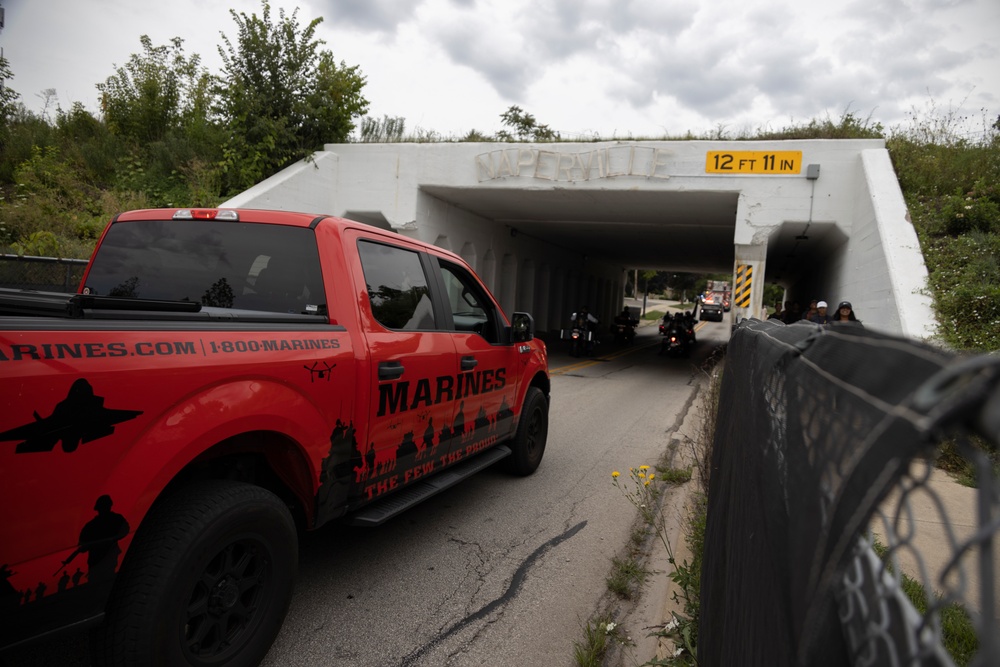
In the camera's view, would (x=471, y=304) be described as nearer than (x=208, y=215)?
No

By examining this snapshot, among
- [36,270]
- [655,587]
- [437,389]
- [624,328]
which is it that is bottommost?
[655,587]

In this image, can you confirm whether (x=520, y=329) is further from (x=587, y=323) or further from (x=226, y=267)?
(x=587, y=323)

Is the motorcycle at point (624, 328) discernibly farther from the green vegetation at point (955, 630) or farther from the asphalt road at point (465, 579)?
the green vegetation at point (955, 630)

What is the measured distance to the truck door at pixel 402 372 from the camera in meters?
3.51

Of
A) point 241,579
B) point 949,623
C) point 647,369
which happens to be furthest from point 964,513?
point 647,369

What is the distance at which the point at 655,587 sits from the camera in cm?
398

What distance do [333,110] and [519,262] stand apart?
9.45 meters

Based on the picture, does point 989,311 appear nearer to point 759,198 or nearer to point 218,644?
point 759,198

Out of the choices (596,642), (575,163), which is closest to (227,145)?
(575,163)

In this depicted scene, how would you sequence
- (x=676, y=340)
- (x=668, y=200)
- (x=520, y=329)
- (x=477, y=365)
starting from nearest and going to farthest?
(x=477, y=365), (x=520, y=329), (x=668, y=200), (x=676, y=340)

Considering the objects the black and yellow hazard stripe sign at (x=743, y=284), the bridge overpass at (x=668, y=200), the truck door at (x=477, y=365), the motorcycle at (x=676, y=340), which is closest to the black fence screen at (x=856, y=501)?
the truck door at (x=477, y=365)

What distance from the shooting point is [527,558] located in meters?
4.31

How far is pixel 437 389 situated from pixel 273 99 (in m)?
15.2

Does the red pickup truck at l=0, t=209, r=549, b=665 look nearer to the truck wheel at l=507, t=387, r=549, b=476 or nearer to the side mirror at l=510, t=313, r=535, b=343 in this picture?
the side mirror at l=510, t=313, r=535, b=343
